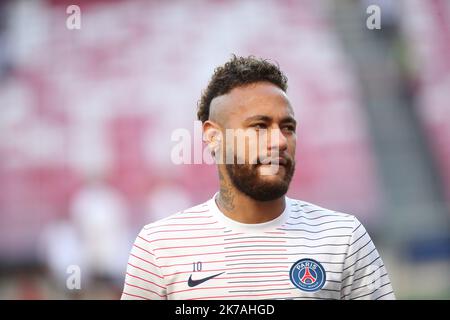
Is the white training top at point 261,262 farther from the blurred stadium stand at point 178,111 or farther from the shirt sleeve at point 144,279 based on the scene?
Result: the blurred stadium stand at point 178,111

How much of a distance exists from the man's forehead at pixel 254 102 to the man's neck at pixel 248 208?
20 cm

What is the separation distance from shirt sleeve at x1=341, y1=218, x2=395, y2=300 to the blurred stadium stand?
11.7 feet

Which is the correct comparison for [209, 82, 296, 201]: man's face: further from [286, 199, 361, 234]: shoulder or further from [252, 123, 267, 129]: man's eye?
[286, 199, 361, 234]: shoulder

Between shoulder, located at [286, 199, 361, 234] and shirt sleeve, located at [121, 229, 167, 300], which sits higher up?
shoulder, located at [286, 199, 361, 234]

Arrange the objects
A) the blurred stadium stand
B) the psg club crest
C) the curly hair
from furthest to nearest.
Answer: the blurred stadium stand → the curly hair → the psg club crest

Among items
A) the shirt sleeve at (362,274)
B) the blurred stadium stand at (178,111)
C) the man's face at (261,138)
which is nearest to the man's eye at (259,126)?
the man's face at (261,138)

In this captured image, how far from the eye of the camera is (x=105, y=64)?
231 inches

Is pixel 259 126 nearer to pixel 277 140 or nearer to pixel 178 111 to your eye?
pixel 277 140

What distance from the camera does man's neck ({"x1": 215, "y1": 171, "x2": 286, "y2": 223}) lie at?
1.57 m

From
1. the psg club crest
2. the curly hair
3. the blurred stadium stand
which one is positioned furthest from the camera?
the blurred stadium stand

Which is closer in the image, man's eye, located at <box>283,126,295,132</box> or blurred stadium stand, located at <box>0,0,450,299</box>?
man's eye, located at <box>283,126,295,132</box>

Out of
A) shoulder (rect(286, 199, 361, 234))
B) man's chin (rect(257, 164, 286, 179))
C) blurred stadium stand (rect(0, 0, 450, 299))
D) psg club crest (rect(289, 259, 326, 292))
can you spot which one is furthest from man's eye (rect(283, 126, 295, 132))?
blurred stadium stand (rect(0, 0, 450, 299))
